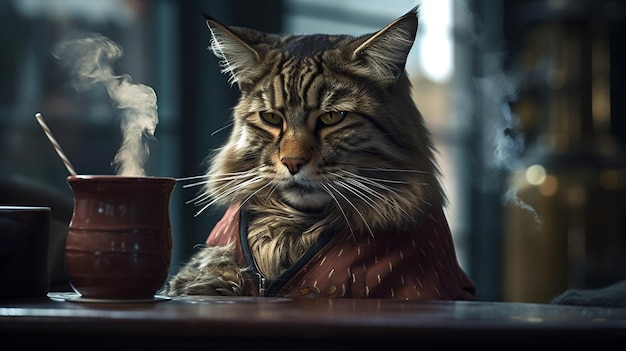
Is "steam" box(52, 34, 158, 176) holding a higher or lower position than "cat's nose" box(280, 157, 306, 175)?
higher

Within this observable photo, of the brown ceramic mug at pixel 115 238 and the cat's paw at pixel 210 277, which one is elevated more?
the brown ceramic mug at pixel 115 238

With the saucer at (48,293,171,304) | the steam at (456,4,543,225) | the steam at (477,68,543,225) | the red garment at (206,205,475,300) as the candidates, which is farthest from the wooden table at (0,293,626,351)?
the steam at (456,4,543,225)

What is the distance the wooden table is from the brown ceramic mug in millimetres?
119

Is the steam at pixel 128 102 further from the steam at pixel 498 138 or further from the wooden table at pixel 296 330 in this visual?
the steam at pixel 498 138

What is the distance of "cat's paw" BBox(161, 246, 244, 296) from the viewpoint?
4.06 feet

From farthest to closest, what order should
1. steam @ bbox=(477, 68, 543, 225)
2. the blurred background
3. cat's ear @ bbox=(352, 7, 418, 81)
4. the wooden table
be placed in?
steam @ bbox=(477, 68, 543, 225) < the blurred background < cat's ear @ bbox=(352, 7, 418, 81) < the wooden table

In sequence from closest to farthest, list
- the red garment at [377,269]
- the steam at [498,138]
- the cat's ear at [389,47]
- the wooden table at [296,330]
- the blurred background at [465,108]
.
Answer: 1. the wooden table at [296,330]
2. the red garment at [377,269]
3. the cat's ear at [389,47]
4. the blurred background at [465,108]
5. the steam at [498,138]

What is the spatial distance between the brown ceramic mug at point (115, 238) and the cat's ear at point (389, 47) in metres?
0.39

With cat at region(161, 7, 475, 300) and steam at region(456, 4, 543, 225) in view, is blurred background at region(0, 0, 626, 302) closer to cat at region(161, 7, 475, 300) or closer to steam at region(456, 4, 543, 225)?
steam at region(456, 4, 543, 225)

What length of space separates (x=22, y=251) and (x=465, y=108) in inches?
124

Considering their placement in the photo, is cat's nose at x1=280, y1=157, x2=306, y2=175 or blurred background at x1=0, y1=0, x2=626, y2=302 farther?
blurred background at x1=0, y1=0, x2=626, y2=302

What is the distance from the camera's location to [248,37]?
1.38 m

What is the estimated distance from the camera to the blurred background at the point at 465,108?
2686 millimetres

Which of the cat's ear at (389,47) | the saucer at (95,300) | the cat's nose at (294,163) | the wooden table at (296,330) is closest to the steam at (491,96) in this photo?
the cat's ear at (389,47)
